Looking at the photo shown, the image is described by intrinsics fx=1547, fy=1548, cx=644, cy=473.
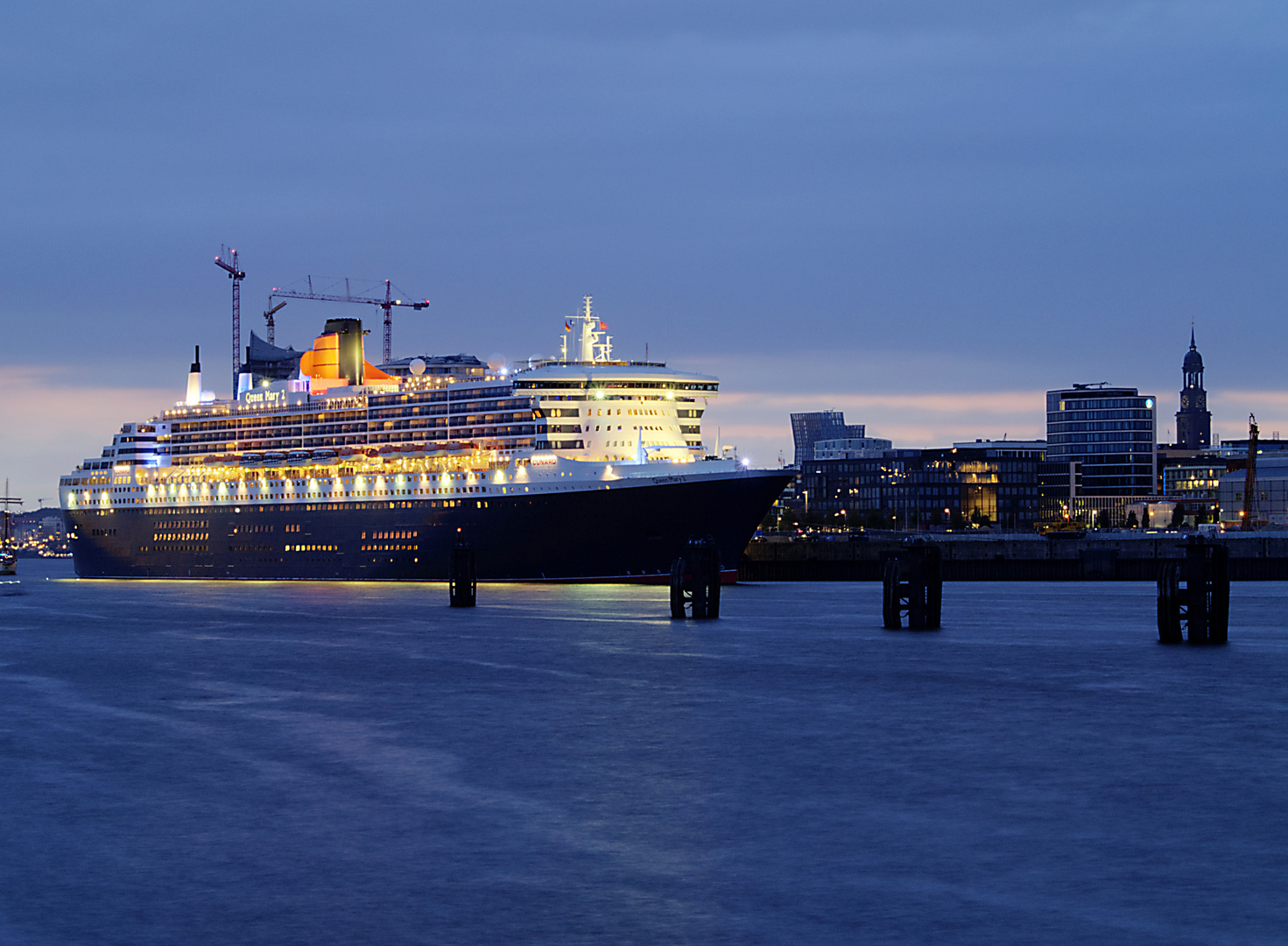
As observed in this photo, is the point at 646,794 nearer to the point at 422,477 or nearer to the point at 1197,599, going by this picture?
the point at 1197,599

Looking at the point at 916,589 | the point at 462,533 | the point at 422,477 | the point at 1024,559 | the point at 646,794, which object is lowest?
the point at 646,794

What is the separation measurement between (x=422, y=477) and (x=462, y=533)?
4573mm

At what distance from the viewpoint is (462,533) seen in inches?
3275

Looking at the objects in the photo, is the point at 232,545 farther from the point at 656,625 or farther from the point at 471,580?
the point at 656,625

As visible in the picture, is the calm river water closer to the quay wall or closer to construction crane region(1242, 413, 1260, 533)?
the quay wall

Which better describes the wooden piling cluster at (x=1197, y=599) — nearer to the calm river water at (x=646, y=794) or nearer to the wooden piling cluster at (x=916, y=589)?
the calm river water at (x=646, y=794)

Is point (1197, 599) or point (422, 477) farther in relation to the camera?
point (422, 477)

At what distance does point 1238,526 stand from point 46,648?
130072mm

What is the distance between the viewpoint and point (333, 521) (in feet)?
295

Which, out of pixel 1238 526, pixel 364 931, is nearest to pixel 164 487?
pixel 364 931

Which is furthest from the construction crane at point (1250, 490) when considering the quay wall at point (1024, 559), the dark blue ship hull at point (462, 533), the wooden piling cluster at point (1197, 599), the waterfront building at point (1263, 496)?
the wooden piling cluster at point (1197, 599)

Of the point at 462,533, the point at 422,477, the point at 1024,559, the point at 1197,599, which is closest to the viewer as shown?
the point at 1197,599

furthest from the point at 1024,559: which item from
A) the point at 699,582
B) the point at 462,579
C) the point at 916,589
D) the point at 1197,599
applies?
the point at 1197,599

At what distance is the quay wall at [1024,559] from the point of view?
11131 centimetres
